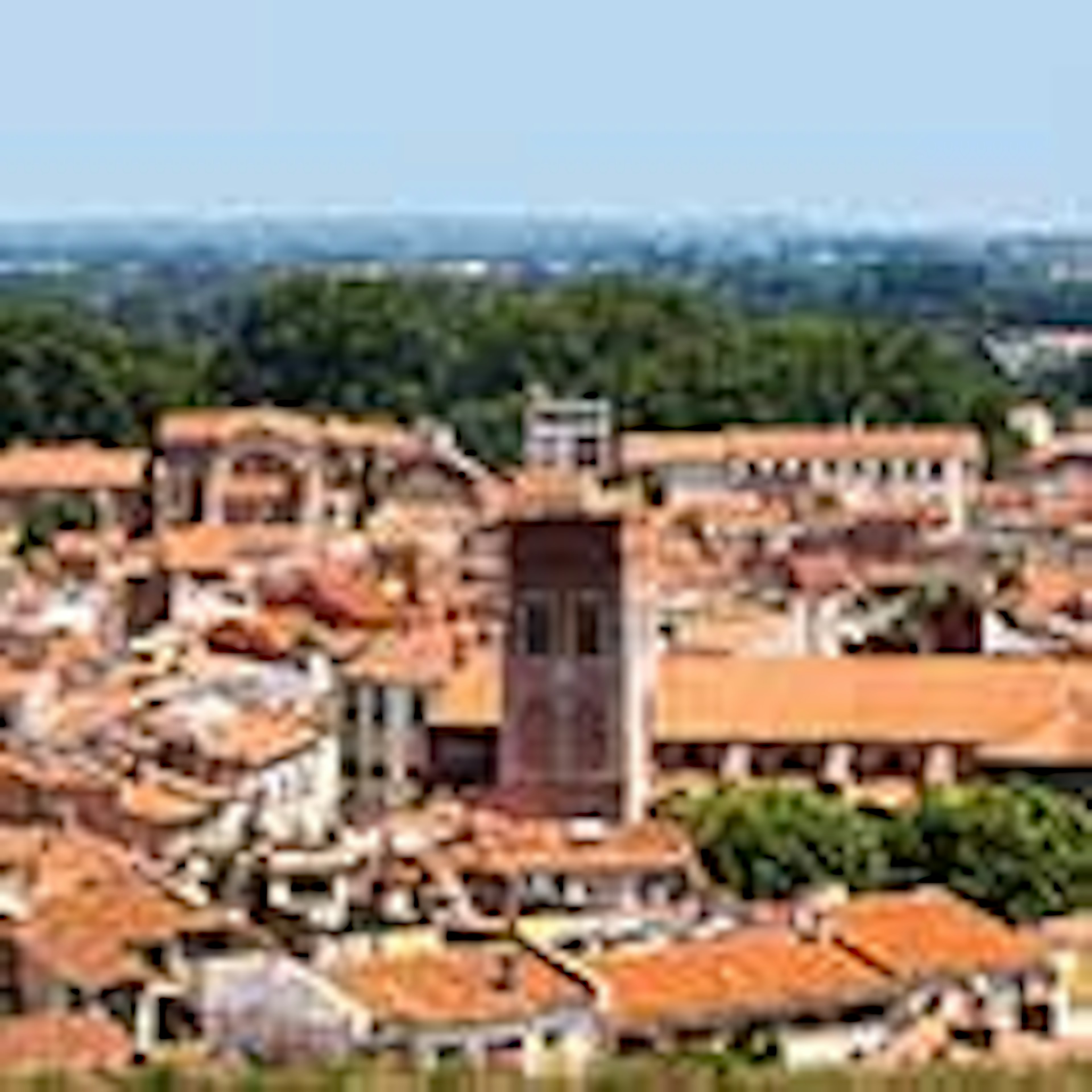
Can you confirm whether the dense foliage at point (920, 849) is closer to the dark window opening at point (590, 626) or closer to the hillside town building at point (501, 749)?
the hillside town building at point (501, 749)

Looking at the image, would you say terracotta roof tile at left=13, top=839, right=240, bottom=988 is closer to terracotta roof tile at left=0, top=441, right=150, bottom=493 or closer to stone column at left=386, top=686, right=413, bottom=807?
stone column at left=386, top=686, right=413, bottom=807

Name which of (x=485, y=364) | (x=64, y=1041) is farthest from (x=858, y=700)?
(x=485, y=364)

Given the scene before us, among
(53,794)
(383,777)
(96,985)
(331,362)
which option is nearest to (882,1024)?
(96,985)

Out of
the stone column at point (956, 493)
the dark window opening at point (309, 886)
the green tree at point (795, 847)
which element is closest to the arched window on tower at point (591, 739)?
the green tree at point (795, 847)

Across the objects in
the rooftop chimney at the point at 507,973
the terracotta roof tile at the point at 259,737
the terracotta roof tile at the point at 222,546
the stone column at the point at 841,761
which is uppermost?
the rooftop chimney at the point at 507,973

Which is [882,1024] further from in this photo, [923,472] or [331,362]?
[331,362]

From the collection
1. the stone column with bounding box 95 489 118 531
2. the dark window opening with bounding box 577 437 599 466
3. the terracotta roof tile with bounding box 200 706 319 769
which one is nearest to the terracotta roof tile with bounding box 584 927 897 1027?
the terracotta roof tile with bounding box 200 706 319 769
